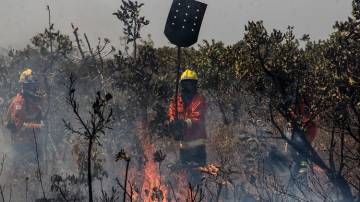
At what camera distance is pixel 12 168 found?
1316 centimetres

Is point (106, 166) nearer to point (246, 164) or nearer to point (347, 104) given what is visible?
point (246, 164)

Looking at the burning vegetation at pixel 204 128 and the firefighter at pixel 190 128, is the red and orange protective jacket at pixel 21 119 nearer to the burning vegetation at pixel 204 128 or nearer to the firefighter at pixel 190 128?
the burning vegetation at pixel 204 128

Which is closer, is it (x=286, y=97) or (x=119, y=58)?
(x=286, y=97)

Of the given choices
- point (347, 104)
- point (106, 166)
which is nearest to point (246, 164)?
point (106, 166)

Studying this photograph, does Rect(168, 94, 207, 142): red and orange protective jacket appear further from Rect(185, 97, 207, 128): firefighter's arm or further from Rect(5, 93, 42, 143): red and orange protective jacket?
Rect(5, 93, 42, 143): red and orange protective jacket

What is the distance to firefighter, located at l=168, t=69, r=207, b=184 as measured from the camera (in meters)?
10.5

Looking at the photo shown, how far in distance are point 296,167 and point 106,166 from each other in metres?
6.28

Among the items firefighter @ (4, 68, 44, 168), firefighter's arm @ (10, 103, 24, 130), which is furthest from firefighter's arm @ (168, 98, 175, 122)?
firefighter's arm @ (10, 103, 24, 130)

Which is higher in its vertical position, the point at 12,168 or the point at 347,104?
the point at 347,104

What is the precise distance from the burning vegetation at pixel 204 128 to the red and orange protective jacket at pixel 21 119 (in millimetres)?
35

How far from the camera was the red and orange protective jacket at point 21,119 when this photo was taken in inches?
532

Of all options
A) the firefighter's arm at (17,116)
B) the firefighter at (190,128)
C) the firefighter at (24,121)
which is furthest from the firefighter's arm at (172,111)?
the firefighter's arm at (17,116)

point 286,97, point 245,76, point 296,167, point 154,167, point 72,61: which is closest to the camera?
point 286,97

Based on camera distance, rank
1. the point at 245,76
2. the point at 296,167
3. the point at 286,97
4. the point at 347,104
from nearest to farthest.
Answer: the point at 347,104 → the point at 286,97 → the point at 245,76 → the point at 296,167
